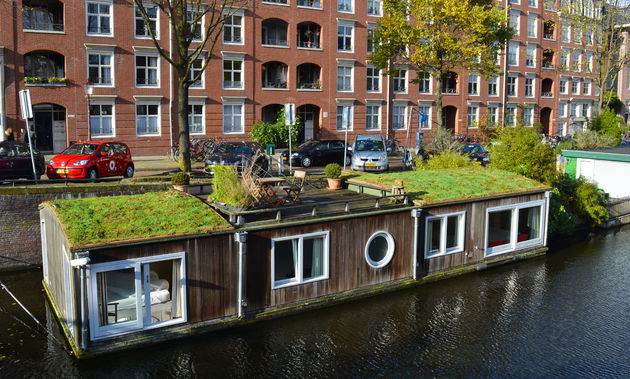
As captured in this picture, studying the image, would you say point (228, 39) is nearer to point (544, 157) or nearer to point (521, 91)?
point (544, 157)

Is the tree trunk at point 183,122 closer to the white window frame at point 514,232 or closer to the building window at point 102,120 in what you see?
the building window at point 102,120

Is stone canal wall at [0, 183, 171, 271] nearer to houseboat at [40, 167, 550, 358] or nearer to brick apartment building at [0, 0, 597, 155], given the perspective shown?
houseboat at [40, 167, 550, 358]

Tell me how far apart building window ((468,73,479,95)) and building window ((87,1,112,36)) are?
32.7 meters

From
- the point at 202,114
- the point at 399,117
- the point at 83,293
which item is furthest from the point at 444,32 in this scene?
the point at 83,293

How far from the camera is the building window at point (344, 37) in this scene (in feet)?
151

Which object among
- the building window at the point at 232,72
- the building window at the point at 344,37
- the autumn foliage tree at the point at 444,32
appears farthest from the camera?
the building window at the point at 344,37

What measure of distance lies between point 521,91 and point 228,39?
108 ft

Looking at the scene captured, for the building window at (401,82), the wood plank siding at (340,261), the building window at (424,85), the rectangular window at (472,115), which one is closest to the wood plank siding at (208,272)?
the wood plank siding at (340,261)

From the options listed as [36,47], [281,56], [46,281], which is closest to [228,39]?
[281,56]

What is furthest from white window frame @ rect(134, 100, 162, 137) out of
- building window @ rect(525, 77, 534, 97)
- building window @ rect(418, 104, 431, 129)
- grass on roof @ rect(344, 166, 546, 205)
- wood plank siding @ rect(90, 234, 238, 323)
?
building window @ rect(525, 77, 534, 97)

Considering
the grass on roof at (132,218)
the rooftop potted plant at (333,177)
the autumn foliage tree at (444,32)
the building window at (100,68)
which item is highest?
the autumn foliage tree at (444,32)

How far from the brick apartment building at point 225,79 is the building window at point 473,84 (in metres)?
0.10

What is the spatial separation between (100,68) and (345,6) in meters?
19.6

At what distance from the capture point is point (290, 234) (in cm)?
1513
